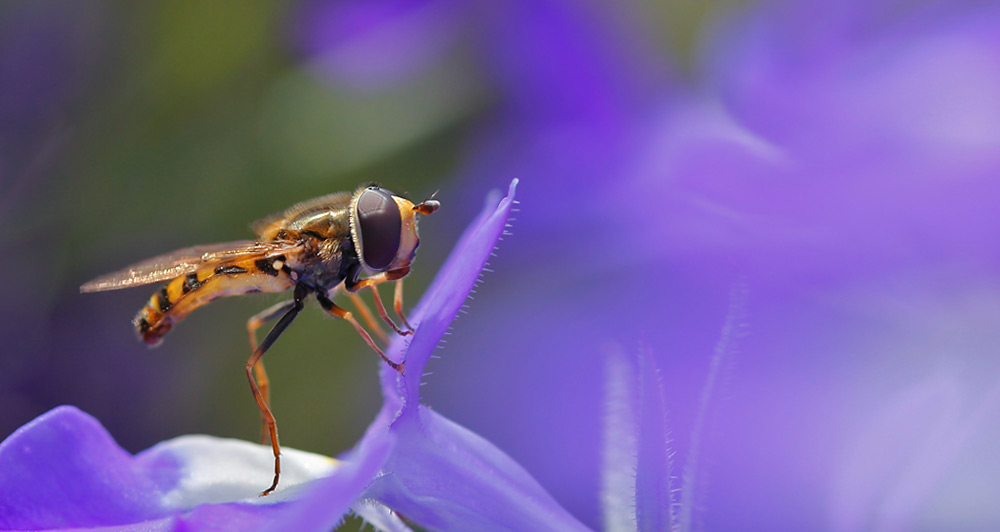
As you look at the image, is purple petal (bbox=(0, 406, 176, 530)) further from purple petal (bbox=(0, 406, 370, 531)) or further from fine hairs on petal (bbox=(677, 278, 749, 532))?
fine hairs on petal (bbox=(677, 278, 749, 532))

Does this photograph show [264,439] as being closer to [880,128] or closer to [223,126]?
[223,126]

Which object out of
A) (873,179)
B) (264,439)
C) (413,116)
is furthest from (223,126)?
(873,179)

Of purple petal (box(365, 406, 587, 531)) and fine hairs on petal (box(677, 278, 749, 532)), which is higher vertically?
fine hairs on petal (box(677, 278, 749, 532))

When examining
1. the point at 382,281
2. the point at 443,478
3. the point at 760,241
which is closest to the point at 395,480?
the point at 443,478

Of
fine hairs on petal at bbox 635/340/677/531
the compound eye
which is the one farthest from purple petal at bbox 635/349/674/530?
the compound eye

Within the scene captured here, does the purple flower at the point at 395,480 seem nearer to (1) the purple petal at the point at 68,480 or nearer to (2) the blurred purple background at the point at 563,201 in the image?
(1) the purple petal at the point at 68,480

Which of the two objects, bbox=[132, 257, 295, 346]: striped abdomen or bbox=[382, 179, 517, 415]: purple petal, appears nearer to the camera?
bbox=[382, 179, 517, 415]: purple petal

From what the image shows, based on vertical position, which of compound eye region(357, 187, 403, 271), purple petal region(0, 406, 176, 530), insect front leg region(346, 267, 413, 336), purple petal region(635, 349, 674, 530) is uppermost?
compound eye region(357, 187, 403, 271)
